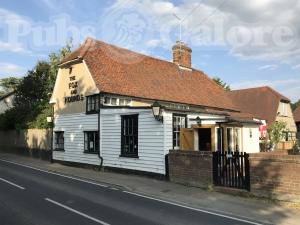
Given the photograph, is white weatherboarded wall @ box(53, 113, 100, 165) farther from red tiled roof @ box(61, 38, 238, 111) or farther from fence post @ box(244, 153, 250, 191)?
fence post @ box(244, 153, 250, 191)

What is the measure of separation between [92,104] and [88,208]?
1326 centimetres

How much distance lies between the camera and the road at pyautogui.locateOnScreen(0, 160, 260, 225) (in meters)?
9.79

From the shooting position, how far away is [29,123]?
35.0m

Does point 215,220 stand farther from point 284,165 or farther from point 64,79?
point 64,79

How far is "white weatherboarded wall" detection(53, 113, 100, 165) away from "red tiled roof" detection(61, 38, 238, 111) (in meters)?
2.45

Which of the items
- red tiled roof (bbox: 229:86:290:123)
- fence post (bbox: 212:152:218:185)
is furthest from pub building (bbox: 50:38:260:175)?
red tiled roof (bbox: 229:86:290:123)

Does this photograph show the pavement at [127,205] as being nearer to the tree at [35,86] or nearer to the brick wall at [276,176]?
the brick wall at [276,176]

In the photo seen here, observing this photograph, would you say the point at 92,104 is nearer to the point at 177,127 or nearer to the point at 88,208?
the point at 177,127

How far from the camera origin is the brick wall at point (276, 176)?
507 inches

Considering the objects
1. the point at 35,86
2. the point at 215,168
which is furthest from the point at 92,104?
the point at 35,86

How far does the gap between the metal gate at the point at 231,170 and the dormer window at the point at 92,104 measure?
386 inches

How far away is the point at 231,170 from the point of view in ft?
48.7

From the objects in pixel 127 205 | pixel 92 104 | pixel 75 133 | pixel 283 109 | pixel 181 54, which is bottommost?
pixel 127 205

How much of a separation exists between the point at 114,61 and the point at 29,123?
12.4m
